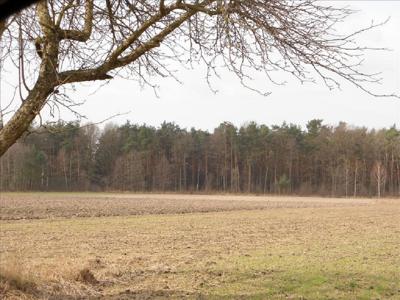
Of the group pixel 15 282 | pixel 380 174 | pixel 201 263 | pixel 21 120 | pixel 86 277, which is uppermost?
pixel 380 174

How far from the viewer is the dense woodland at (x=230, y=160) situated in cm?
8906

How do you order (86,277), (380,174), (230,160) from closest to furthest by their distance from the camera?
(86,277) < (380,174) < (230,160)

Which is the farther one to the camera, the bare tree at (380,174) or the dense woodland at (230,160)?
the dense woodland at (230,160)

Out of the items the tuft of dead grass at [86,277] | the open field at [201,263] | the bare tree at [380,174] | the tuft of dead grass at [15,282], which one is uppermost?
the bare tree at [380,174]

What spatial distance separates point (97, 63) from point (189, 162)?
89756 mm

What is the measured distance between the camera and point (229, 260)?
13.5m

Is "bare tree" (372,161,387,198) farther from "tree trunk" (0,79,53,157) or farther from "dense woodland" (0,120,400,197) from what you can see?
"tree trunk" (0,79,53,157)

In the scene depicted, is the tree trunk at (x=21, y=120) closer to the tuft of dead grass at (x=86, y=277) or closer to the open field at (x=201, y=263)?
the open field at (x=201, y=263)

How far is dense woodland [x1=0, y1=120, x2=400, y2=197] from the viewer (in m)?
89.1

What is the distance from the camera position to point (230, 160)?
94625mm

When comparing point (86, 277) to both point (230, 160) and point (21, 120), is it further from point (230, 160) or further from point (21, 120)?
Result: point (230, 160)

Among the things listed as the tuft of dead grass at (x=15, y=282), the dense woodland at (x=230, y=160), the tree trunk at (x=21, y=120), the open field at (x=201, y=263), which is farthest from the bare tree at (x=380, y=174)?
the tree trunk at (x=21, y=120)

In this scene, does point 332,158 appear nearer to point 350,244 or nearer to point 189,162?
point 189,162

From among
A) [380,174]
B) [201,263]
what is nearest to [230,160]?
[380,174]
